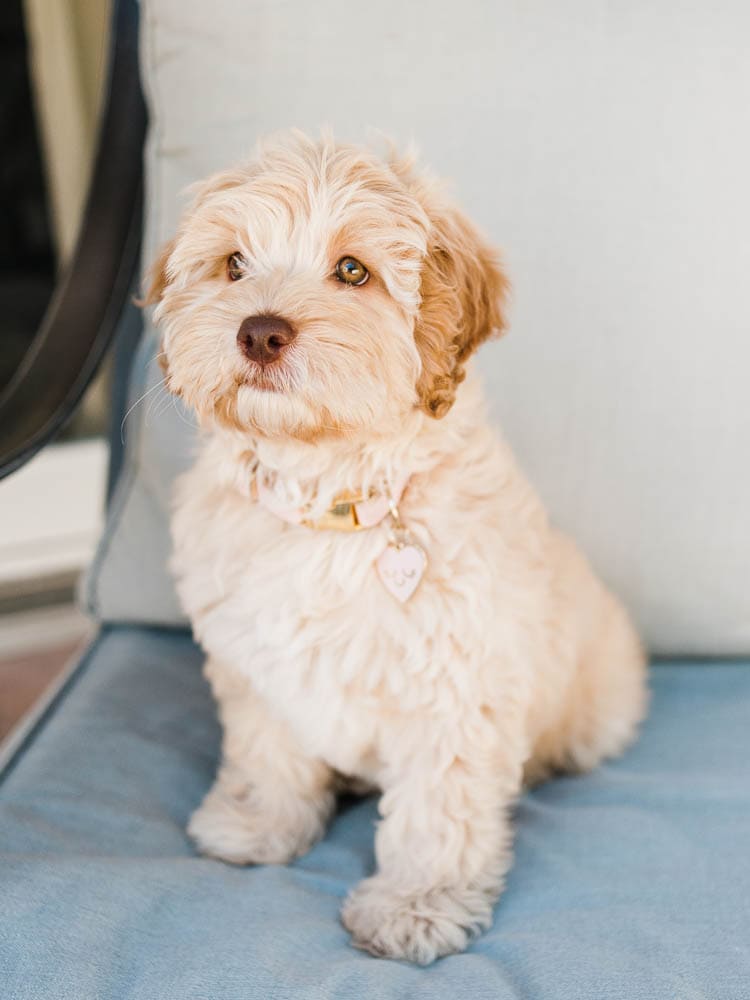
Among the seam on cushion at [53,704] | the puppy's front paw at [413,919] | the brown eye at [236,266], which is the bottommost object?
the seam on cushion at [53,704]

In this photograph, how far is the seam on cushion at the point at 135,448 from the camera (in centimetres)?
160

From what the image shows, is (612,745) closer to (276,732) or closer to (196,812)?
(276,732)

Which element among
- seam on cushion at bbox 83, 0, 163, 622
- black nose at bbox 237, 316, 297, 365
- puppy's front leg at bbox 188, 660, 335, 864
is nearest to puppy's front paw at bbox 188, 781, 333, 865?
puppy's front leg at bbox 188, 660, 335, 864

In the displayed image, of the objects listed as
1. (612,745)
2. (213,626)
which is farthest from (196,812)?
(612,745)

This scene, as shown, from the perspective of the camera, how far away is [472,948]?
1.14 m

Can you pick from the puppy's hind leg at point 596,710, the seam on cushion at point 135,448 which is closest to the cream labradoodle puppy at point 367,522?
the puppy's hind leg at point 596,710

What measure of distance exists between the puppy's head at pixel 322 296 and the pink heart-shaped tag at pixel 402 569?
163mm

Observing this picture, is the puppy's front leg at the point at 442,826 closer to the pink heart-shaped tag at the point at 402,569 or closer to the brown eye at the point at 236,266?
the pink heart-shaped tag at the point at 402,569

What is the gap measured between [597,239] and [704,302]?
0.63ft

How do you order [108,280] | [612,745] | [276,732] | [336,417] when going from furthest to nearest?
[108,280], [612,745], [276,732], [336,417]

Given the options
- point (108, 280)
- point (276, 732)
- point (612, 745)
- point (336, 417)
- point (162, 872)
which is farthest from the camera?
point (108, 280)

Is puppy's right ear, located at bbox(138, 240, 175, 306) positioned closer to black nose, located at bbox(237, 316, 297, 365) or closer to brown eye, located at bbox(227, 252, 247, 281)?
brown eye, located at bbox(227, 252, 247, 281)

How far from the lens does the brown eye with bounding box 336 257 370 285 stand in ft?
3.69

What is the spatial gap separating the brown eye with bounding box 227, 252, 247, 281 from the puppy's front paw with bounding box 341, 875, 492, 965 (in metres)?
0.77
